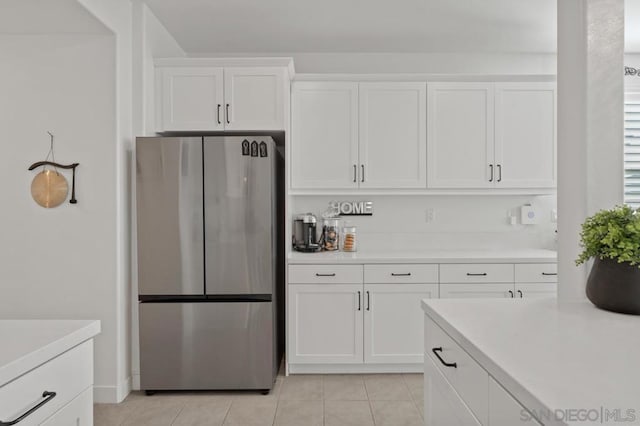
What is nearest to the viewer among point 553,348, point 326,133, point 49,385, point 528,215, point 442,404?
point 553,348

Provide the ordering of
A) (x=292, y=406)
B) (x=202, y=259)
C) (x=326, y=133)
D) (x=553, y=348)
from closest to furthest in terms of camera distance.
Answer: (x=553, y=348), (x=292, y=406), (x=202, y=259), (x=326, y=133)

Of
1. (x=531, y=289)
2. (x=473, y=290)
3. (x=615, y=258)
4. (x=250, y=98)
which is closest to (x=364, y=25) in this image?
(x=250, y=98)

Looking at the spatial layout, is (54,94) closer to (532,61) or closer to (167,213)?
(167,213)

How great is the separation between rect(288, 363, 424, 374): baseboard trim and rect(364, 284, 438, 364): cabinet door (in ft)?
0.20

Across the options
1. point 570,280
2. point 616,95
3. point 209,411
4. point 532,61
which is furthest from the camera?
point 532,61

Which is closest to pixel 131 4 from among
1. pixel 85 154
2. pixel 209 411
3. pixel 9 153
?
pixel 85 154

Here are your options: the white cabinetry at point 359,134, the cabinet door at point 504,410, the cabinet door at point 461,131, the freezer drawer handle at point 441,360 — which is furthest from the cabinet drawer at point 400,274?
the cabinet door at point 504,410

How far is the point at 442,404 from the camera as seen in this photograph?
4.52 ft

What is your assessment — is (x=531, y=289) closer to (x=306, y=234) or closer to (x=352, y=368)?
(x=352, y=368)

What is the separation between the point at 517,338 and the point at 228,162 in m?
2.23

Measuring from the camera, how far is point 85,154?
2830mm

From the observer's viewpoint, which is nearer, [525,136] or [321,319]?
[321,319]

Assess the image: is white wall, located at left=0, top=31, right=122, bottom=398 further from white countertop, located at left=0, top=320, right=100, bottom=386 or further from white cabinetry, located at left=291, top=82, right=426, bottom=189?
white countertop, located at left=0, top=320, right=100, bottom=386

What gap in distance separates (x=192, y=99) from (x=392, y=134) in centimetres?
159
